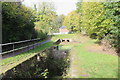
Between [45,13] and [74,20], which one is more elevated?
[45,13]

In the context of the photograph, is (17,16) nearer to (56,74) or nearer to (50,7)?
(56,74)

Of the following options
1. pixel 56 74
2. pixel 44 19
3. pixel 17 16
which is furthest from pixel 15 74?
pixel 44 19

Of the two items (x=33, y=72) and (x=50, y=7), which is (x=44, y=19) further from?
(x=33, y=72)

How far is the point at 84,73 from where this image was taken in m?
3.60

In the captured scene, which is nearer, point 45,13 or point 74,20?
point 45,13

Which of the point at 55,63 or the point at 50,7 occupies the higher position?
the point at 50,7

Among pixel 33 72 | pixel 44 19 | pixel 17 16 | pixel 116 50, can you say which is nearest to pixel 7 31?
pixel 17 16

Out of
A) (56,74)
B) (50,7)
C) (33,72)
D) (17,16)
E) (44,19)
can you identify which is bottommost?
(56,74)

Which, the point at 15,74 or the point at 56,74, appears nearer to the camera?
the point at 15,74

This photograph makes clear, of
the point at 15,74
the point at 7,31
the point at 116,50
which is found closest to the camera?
the point at 15,74

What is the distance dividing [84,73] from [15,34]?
200 inches

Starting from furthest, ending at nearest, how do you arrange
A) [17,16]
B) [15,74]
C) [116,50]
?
[116,50]
[17,16]
[15,74]

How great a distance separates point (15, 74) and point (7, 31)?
11.7 ft

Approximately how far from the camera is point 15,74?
3.27m
